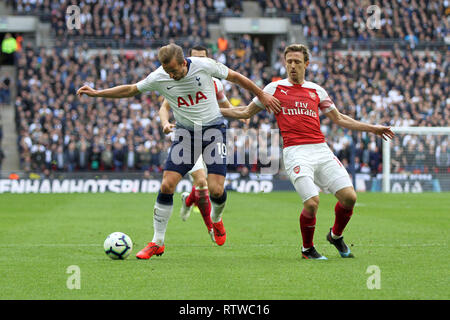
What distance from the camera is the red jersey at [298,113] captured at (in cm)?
876

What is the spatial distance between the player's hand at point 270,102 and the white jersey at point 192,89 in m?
0.53

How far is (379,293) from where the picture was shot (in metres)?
6.08

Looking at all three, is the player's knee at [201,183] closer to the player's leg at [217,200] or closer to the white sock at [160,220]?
the player's leg at [217,200]

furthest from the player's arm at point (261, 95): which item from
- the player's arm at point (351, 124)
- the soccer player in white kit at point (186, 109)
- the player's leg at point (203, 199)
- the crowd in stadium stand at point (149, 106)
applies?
the crowd in stadium stand at point (149, 106)

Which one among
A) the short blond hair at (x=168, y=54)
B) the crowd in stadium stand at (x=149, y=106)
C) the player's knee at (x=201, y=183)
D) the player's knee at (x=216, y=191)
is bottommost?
the crowd in stadium stand at (x=149, y=106)

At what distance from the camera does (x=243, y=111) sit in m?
9.10

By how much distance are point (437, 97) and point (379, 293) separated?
2912 cm

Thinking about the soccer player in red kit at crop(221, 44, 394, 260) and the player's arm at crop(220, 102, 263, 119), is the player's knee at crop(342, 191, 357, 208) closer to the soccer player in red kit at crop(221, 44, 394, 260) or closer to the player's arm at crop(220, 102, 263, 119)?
the soccer player in red kit at crop(221, 44, 394, 260)

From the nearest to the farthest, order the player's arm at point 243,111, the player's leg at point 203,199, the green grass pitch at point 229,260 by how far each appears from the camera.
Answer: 1. the green grass pitch at point 229,260
2. the player's arm at point 243,111
3. the player's leg at point 203,199

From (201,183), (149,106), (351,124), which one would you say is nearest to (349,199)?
(351,124)

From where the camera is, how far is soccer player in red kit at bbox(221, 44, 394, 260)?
850 cm

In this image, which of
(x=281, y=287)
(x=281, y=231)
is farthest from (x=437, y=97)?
(x=281, y=287)

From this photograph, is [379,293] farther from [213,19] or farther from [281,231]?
[213,19]

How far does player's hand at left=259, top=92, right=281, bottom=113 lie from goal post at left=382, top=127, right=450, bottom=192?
1956 centimetres
